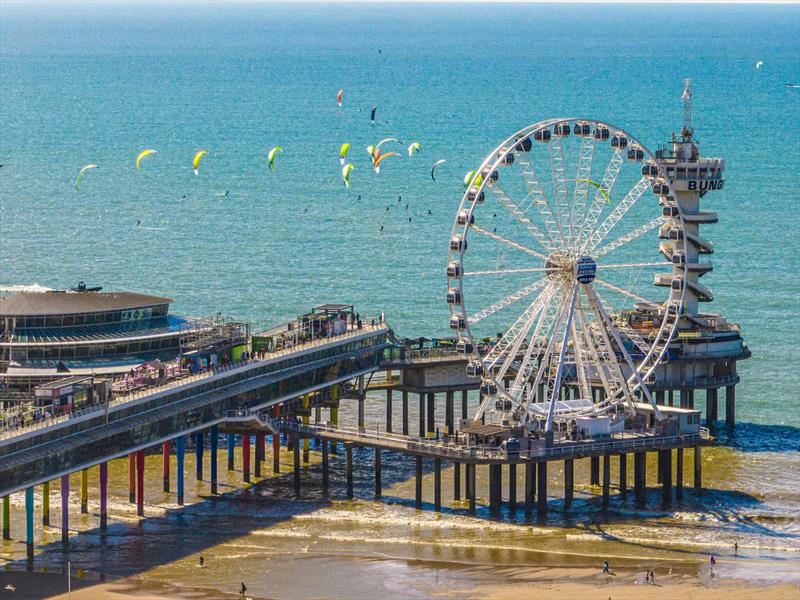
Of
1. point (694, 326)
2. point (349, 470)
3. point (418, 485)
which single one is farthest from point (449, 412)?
point (418, 485)

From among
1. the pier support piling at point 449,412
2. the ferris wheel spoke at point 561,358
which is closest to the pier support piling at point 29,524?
the ferris wheel spoke at point 561,358

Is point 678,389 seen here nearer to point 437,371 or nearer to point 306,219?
point 437,371

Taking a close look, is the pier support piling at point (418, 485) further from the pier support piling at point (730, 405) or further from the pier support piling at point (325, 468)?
the pier support piling at point (730, 405)

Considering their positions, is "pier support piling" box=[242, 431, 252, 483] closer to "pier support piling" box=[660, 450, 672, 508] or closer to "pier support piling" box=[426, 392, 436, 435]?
"pier support piling" box=[426, 392, 436, 435]

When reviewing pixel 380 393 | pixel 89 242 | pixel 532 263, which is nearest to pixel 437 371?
pixel 380 393

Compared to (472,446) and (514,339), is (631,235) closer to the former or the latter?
(514,339)

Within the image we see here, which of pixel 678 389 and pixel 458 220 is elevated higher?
pixel 458 220
